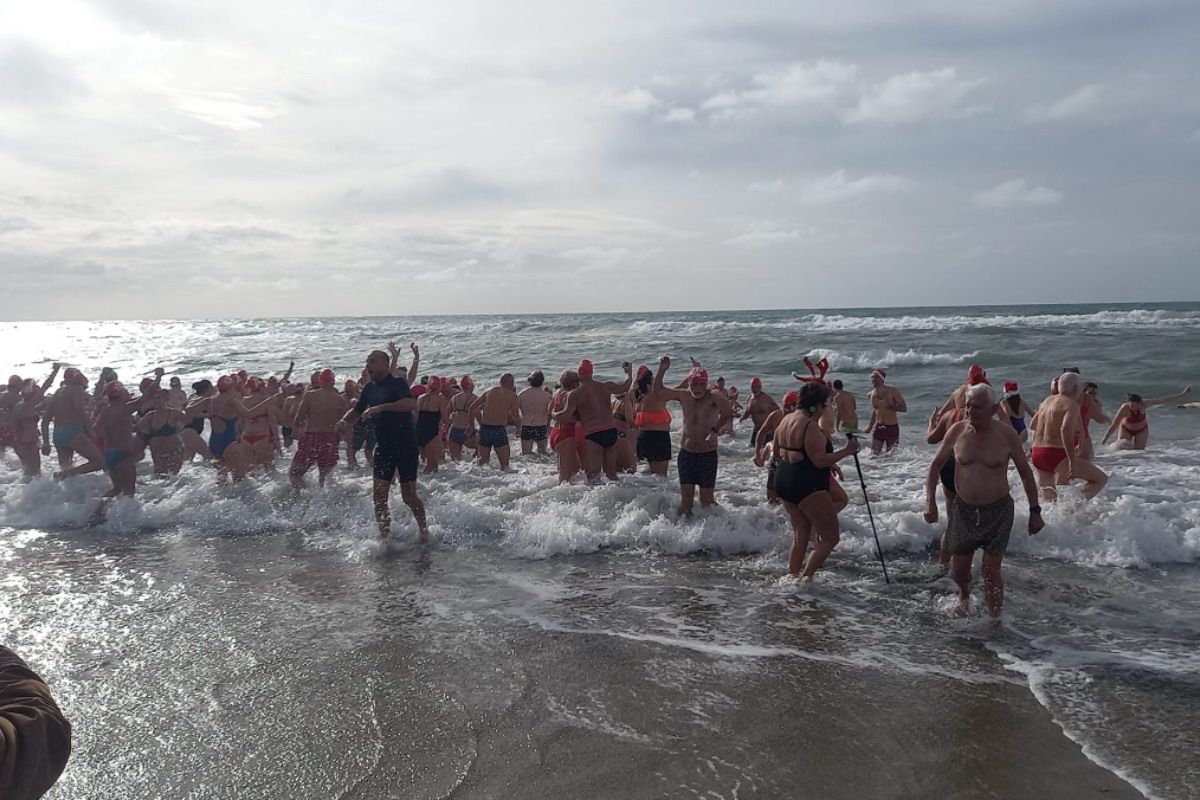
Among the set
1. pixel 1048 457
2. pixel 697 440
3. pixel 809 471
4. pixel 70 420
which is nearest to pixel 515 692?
pixel 809 471

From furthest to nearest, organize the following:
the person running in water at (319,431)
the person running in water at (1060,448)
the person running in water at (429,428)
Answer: the person running in water at (429,428), the person running in water at (319,431), the person running in water at (1060,448)

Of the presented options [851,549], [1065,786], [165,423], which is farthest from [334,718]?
[165,423]

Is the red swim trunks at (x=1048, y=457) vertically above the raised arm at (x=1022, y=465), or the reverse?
the raised arm at (x=1022, y=465)

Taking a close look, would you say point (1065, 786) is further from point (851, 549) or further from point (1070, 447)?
point (1070, 447)

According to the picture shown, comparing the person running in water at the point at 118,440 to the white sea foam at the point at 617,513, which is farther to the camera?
the person running in water at the point at 118,440

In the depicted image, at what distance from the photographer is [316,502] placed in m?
9.11

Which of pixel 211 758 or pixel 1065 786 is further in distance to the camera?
pixel 211 758

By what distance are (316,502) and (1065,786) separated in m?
7.60

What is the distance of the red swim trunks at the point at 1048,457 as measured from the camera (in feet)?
25.7

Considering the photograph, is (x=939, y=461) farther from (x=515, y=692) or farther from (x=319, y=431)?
(x=319, y=431)

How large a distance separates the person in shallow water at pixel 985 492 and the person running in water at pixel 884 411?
279 inches

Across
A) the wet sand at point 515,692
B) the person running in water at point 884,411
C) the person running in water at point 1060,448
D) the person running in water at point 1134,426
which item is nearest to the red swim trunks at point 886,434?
the person running in water at point 884,411

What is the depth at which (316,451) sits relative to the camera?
9.70 metres

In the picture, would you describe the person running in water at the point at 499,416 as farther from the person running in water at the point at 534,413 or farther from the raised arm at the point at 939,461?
the raised arm at the point at 939,461
